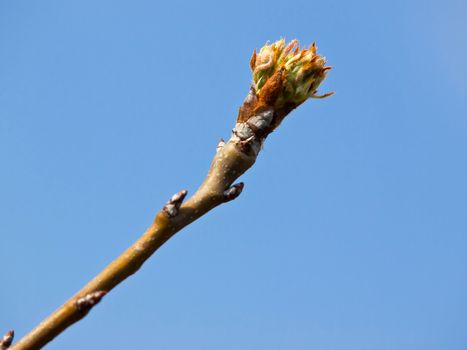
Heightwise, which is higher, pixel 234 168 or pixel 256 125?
pixel 256 125

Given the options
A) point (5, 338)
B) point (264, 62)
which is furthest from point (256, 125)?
point (5, 338)

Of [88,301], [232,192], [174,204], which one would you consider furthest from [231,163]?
[88,301]

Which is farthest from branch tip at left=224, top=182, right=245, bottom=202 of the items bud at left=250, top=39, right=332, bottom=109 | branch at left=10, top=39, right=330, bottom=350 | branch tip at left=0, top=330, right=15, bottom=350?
branch tip at left=0, top=330, right=15, bottom=350

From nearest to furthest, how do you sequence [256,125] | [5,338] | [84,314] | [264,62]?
[84,314] < [5,338] < [256,125] < [264,62]

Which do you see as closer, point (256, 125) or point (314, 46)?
point (256, 125)

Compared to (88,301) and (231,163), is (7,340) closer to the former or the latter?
(88,301)

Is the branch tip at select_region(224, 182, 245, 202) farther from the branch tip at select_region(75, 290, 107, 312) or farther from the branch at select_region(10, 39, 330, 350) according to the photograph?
the branch tip at select_region(75, 290, 107, 312)

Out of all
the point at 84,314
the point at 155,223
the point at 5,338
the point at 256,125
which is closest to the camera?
the point at 84,314

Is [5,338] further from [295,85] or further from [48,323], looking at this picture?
[295,85]
